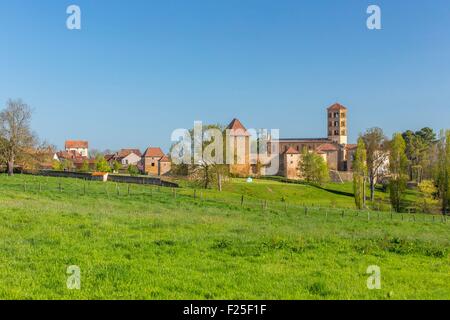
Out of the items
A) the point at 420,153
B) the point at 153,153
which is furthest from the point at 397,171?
the point at 153,153

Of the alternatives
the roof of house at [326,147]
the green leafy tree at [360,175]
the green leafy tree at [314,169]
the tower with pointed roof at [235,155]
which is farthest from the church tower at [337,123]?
the green leafy tree at [360,175]

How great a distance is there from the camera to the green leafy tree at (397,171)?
220ft

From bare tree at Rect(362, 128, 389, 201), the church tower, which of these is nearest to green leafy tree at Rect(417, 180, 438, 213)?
bare tree at Rect(362, 128, 389, 201)

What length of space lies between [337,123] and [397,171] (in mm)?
112585

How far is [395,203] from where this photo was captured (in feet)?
222

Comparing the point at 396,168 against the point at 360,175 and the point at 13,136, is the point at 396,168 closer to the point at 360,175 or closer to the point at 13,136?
the point at 360,175

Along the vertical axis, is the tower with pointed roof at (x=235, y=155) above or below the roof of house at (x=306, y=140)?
below

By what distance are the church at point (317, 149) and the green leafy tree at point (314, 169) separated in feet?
23.0

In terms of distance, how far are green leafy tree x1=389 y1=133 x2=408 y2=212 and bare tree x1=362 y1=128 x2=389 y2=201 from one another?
5914mm

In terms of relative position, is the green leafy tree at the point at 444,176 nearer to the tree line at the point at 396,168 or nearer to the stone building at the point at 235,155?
the tree line at the point at 396,168

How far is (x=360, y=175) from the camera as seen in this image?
241ft
